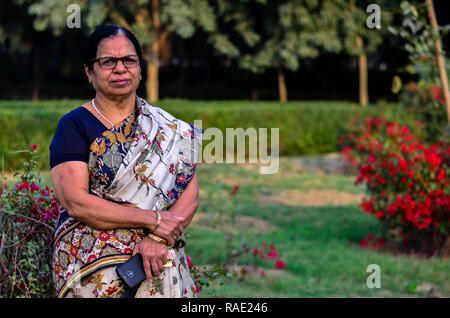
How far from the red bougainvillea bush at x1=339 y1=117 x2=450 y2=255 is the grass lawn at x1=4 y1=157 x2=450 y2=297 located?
0.33 m

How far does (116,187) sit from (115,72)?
0.50m

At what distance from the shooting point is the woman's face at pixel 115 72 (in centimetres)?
254

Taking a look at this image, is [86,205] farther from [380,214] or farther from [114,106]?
[380,214]

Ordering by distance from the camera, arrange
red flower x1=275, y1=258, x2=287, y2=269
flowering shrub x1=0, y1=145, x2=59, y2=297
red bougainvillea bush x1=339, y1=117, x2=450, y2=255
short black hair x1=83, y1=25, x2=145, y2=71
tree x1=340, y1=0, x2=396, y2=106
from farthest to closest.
Answer: tree x1=340, y1=0, x2=396, y2=106, red bougainvillea bush x1=339, y1=117, x2=450, y2=255, red flower x1=275, y1=258, x2=287, y2=269, flowering shrub x1=0, y1=145, x2=59, y2=297, short black hair x1=83, y1=25, x2=145, y2=71

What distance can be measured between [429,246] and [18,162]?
21.7ft

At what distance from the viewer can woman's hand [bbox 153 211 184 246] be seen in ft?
8.17

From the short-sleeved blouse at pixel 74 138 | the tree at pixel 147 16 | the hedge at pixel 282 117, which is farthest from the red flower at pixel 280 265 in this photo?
the tree at pixel 147 16

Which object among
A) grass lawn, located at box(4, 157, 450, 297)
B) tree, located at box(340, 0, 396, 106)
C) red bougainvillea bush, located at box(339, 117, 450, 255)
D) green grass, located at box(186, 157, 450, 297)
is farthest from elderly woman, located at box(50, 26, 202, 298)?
tree, located at box(340, 0, 396, 106)

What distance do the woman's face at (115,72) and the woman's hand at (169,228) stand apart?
579mm

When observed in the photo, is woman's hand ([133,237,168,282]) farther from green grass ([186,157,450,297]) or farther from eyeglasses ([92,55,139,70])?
green grass ([186,157,450,297])

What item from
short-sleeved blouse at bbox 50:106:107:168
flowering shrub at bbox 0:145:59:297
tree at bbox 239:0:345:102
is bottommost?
flowering shrub at bbox 0:145:59:297

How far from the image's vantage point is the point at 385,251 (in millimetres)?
6691

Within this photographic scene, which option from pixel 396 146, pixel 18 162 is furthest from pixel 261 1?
pixel 396 146

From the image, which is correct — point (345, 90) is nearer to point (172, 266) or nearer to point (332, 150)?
point (332, 150)
